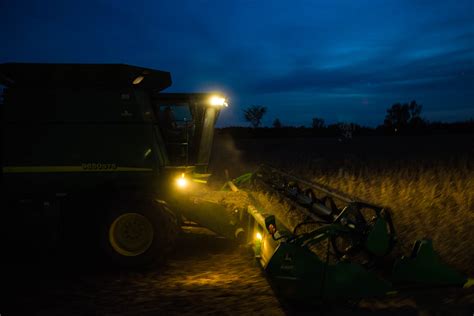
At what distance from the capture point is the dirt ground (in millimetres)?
4328

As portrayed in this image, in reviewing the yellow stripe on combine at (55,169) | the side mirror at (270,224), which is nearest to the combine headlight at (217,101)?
the yellow stripe on combine at (55,169)

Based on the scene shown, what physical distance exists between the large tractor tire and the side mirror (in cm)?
142

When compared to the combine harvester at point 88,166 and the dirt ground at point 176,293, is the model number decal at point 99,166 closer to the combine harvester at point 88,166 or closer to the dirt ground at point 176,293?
the combine harvester at point 88,166

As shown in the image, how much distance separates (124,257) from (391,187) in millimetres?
5007

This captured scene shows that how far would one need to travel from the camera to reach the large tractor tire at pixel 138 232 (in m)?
5.90

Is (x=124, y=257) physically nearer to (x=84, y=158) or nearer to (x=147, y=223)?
(x=147, y=223)

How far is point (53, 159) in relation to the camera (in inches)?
236

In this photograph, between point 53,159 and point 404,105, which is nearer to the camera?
point 53,159

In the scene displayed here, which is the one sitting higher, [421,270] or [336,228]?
[336,228]

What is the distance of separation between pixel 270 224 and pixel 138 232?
192 cm

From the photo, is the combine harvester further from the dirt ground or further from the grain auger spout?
the grain auger spout

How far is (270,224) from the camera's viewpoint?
5.15m

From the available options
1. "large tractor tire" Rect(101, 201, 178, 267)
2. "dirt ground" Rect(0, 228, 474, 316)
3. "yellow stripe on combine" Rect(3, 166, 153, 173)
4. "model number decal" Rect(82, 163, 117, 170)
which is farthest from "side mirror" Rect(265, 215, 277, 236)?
"model number decal" Rect(82, 163, 117, 170)

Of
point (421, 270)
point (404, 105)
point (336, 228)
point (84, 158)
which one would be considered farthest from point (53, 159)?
point (404, 105)
